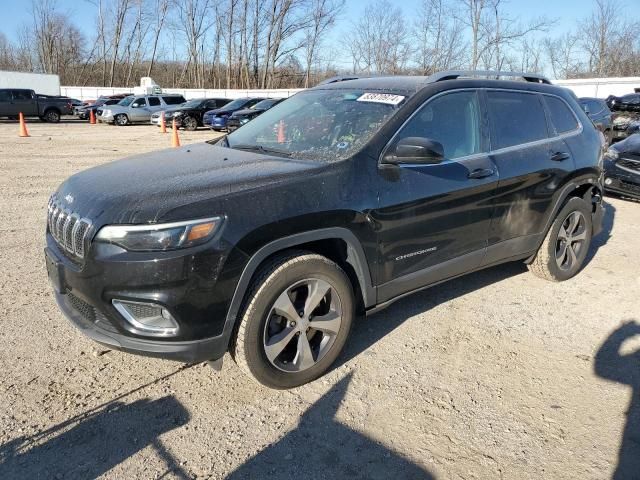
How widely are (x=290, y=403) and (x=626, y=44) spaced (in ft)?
163

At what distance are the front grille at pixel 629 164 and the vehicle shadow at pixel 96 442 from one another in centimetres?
837

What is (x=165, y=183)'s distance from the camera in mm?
2867

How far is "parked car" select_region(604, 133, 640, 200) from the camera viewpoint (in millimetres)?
8461

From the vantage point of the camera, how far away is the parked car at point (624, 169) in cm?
846

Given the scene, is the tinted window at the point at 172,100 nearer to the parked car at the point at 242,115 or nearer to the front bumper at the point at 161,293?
the parked car at the point at 242,115

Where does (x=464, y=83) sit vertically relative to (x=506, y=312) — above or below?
above

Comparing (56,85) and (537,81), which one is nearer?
(537,81)

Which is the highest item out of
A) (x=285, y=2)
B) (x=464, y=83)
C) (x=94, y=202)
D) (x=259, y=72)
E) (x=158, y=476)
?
(x=285, y=2)

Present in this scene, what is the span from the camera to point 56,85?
41.8 metres

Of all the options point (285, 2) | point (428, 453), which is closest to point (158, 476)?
point (428, 453)

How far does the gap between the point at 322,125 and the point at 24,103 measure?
2882 centimetres

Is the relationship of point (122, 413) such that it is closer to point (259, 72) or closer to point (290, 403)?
point (290, 403)

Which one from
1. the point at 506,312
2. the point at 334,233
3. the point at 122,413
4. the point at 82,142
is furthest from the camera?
the point at 82,142

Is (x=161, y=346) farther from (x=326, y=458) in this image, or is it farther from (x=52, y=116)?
(x=52, y=116)
